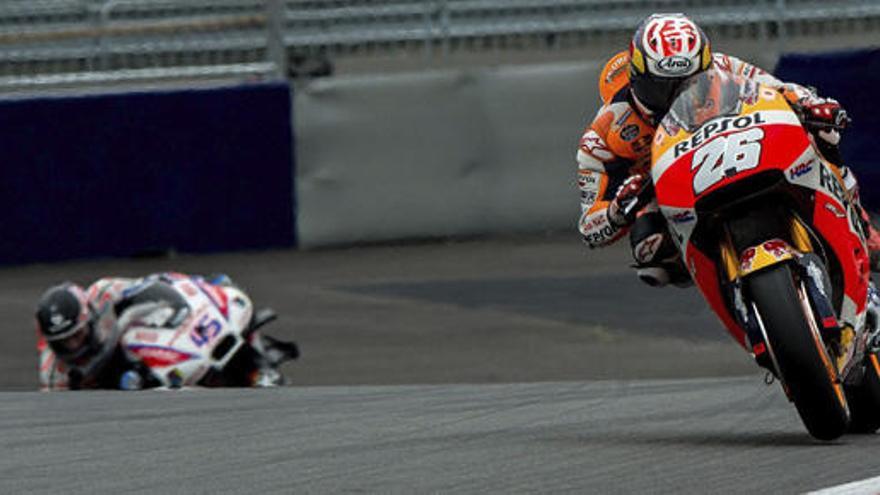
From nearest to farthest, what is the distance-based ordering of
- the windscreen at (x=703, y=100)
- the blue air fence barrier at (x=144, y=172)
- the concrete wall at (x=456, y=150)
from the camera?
the windscreen at (x=703, y=100), the blue air fence barrier at (x=144, y=172), the concrete wall at (x=456, y=150)

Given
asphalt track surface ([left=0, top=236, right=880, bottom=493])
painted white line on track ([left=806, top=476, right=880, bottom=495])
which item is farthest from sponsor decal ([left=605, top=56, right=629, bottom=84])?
painted white line on track ([left=806, top=476, right=880, bottom=495])

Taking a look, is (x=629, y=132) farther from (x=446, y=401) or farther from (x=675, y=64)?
(x=446, y=401)

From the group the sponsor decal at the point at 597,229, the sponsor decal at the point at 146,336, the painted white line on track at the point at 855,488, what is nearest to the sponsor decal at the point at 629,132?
the sponsor decal at the point at 597,229

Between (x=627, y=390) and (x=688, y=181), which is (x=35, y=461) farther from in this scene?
(x=627, y=390)

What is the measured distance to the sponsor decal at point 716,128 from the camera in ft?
21.9

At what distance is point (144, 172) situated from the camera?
15562mm

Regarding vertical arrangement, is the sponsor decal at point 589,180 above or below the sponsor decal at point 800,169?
below

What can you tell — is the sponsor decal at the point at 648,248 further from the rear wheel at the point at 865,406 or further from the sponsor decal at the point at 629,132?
the rear wheel at the point at 865,406

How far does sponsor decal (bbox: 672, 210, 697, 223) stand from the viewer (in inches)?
263

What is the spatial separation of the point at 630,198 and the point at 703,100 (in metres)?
0.41

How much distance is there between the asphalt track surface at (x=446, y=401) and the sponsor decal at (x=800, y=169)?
31.4 inches

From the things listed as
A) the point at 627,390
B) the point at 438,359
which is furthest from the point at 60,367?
the point at 627,390

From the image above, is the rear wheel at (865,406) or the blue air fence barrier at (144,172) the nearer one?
the rear wheel at (865,406)

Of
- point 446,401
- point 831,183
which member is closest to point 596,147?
point 831,183
